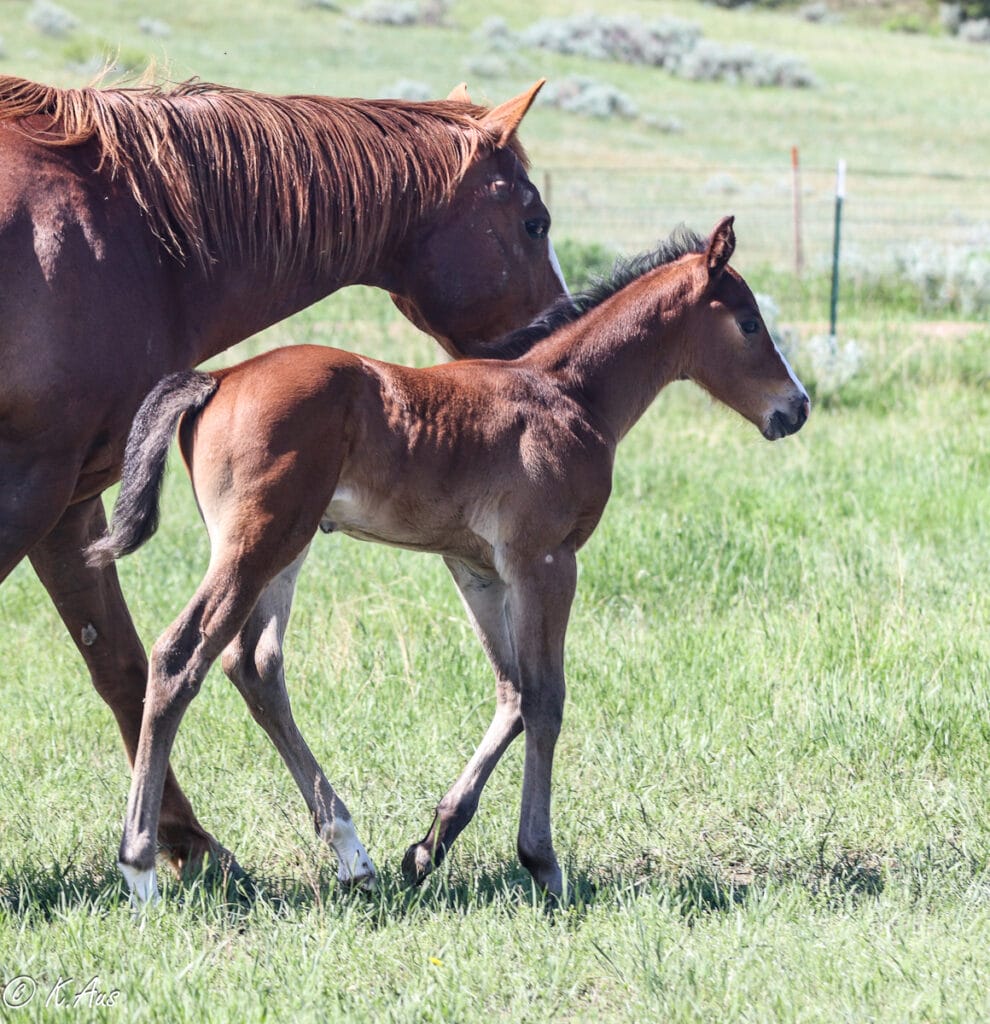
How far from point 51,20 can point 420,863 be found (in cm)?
3204

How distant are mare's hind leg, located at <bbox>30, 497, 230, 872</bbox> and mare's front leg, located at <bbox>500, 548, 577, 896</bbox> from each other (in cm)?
87

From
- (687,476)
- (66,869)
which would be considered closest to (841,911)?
(66,869)

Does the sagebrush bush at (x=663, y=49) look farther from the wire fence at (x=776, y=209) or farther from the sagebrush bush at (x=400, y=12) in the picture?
the wire fence at (x=776, y=209)

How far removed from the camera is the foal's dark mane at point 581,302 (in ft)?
13.3

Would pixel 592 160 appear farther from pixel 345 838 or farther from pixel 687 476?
pixel 345 838

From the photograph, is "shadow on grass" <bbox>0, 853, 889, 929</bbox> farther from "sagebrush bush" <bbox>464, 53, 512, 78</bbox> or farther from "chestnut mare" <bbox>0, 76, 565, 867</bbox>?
"sagebrush bush" <bbox>464, 53, 512, 78</bbox>

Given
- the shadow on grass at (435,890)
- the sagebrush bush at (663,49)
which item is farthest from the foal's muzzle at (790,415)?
the sagebrush bush at (663,49)

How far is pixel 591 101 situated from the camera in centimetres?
3222

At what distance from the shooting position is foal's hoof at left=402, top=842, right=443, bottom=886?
12.3ft

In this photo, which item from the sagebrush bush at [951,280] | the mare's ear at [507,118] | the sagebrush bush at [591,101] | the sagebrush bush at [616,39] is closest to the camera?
the mare's ear at [507,118]

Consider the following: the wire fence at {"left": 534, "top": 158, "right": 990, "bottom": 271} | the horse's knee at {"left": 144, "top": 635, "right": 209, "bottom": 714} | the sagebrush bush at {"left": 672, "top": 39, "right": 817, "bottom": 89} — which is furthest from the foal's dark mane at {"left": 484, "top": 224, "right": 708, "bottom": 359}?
the sagebrush bush at {"left": 672, "top": 39, "right": 817, "bottom": 89}

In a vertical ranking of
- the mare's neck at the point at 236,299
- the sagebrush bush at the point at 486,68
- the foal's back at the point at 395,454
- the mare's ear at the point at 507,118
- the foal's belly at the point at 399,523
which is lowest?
the sagebrush bush at the point at 486,68

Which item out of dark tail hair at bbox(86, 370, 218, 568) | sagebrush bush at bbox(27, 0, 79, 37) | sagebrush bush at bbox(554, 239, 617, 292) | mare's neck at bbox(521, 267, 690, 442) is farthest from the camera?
sagebrush bush at bbox(27, 0, 79, 37)

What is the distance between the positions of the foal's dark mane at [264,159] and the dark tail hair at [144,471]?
24.2 inches
